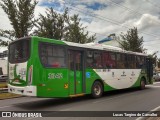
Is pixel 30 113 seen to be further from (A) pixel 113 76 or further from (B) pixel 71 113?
(A) pixel 113 76

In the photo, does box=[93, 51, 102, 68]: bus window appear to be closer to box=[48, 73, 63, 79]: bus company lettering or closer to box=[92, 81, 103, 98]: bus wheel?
box=[92, 81, 103, 98]: bus wheel

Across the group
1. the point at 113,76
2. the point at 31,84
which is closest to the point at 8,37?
the point at 113,76

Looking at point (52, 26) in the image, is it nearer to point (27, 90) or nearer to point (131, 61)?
point (131, 61)

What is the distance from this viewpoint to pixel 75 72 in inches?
525

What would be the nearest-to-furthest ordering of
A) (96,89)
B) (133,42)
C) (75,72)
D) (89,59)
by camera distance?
1. (75,72)
2. (89,59)
3. (96,89)
4. (133,42)

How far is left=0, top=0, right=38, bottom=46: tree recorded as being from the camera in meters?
20.9

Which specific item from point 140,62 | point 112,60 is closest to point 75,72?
point 112,60

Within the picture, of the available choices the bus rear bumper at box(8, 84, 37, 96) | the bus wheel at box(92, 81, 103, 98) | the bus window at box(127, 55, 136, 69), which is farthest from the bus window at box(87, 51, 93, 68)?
the bus window at box(127, 55, 136, 69)

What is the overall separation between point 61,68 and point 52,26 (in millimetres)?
12525

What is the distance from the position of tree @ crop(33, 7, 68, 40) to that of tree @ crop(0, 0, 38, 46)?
194 cm

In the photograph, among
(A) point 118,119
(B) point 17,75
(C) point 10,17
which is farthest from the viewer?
(C) point 10,17

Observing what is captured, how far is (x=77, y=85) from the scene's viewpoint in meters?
13.4

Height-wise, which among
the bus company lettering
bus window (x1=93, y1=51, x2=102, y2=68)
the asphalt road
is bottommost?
the asphalt road

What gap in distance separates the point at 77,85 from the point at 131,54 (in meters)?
6.81
